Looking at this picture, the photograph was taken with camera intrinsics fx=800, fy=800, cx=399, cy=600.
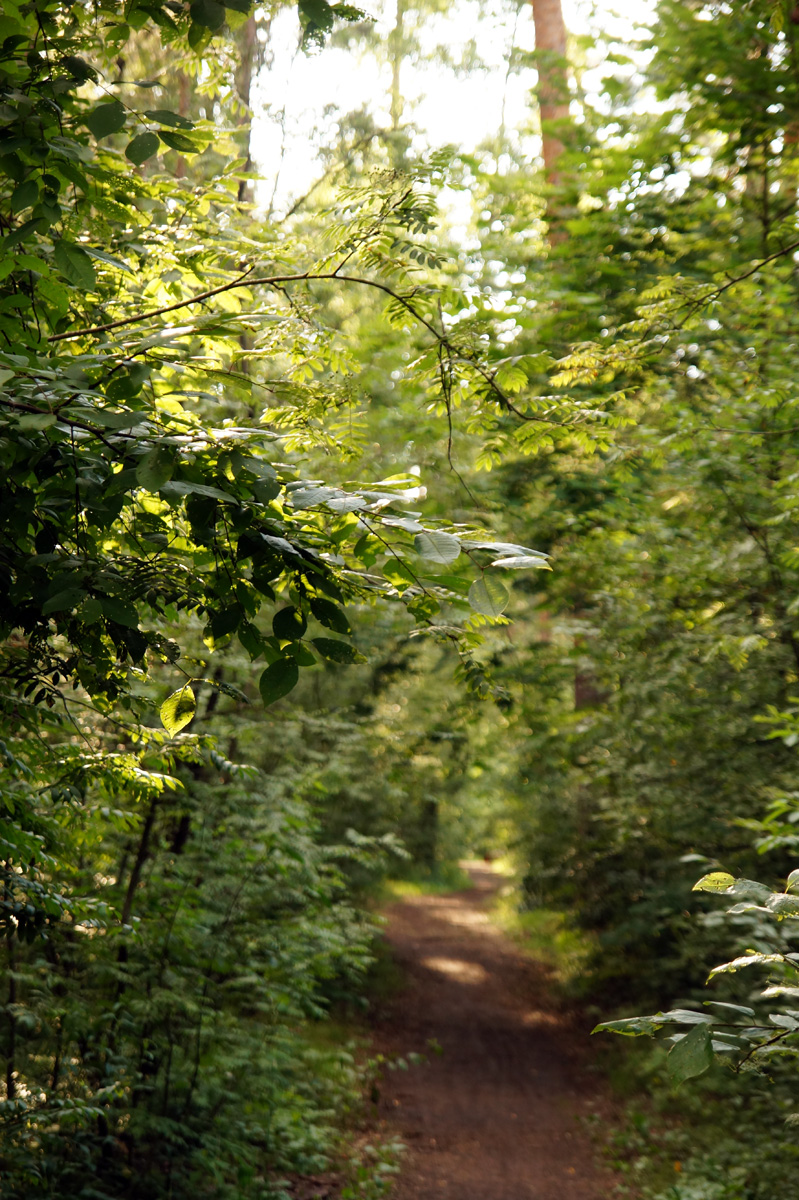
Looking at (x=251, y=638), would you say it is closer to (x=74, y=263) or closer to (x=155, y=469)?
(x=155, y=469)

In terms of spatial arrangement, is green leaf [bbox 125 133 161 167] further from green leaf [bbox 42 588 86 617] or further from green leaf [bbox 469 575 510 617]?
green leaf [bbox 469 575 510 617]

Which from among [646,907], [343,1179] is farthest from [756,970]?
[343,1179]

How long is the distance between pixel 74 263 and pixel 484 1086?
30.9 ft

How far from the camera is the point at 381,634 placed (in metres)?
9.12

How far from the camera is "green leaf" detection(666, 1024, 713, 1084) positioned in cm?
146

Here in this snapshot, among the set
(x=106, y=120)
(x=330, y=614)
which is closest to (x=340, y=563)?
(x=330, y=614)

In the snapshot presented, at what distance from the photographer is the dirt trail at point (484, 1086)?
680 cm

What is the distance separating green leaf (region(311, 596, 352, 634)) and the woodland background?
Result: 0.06 metres

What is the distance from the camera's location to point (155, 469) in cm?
150

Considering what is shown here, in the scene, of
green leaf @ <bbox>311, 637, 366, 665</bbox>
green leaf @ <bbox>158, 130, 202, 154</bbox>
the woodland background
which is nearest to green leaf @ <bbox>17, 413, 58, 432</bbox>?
the woodland background

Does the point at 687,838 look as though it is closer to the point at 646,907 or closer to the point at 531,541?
the point at 646,907

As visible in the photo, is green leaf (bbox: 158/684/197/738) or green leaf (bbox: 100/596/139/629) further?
green leaf (bbox: 158/684/197/738)

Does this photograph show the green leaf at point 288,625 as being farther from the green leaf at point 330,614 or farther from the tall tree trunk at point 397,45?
the tall tree trunk at point 397,45

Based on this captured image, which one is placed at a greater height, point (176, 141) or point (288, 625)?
point (176, 141)
